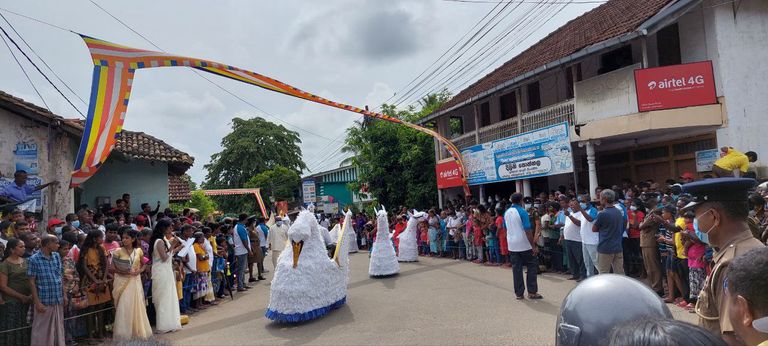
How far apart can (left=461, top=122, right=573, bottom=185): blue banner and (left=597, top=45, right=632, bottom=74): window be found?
1.70m

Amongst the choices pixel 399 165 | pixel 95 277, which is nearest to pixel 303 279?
pixel 95 277

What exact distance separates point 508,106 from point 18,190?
14.2 metres

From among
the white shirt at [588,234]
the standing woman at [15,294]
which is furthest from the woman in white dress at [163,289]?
the white shirt at [588,234]

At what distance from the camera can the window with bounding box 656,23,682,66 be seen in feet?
37.5

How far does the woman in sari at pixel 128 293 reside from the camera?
6.81 m

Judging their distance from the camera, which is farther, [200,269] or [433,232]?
[433,232]

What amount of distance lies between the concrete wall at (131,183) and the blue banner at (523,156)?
404 inches

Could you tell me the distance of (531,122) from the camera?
1452 centimetres

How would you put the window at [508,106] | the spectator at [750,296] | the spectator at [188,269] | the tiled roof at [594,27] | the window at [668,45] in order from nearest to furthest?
the spectator at [750,296] → the spectator at [188,269] → the window at [668,45] → the tiled roof at [594,27] → the window at [508,106]

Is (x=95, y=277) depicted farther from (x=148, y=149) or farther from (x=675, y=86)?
(x=675, y=86)

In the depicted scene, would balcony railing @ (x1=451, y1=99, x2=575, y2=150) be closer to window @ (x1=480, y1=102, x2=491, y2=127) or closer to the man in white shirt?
window @ (x1=480, y1=102, x2=491, y2=127)

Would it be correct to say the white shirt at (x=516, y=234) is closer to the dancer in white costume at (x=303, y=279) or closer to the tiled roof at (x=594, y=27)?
the dancer in white costume at (x=303, y=279)

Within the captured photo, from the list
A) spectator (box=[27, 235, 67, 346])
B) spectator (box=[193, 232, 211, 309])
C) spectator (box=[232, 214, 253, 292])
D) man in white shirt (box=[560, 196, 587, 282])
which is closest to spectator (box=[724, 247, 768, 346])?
spectator (box=[27, 235, 67, 346])

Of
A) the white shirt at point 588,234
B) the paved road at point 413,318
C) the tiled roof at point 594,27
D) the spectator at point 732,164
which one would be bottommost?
the paved road at point 413,318
